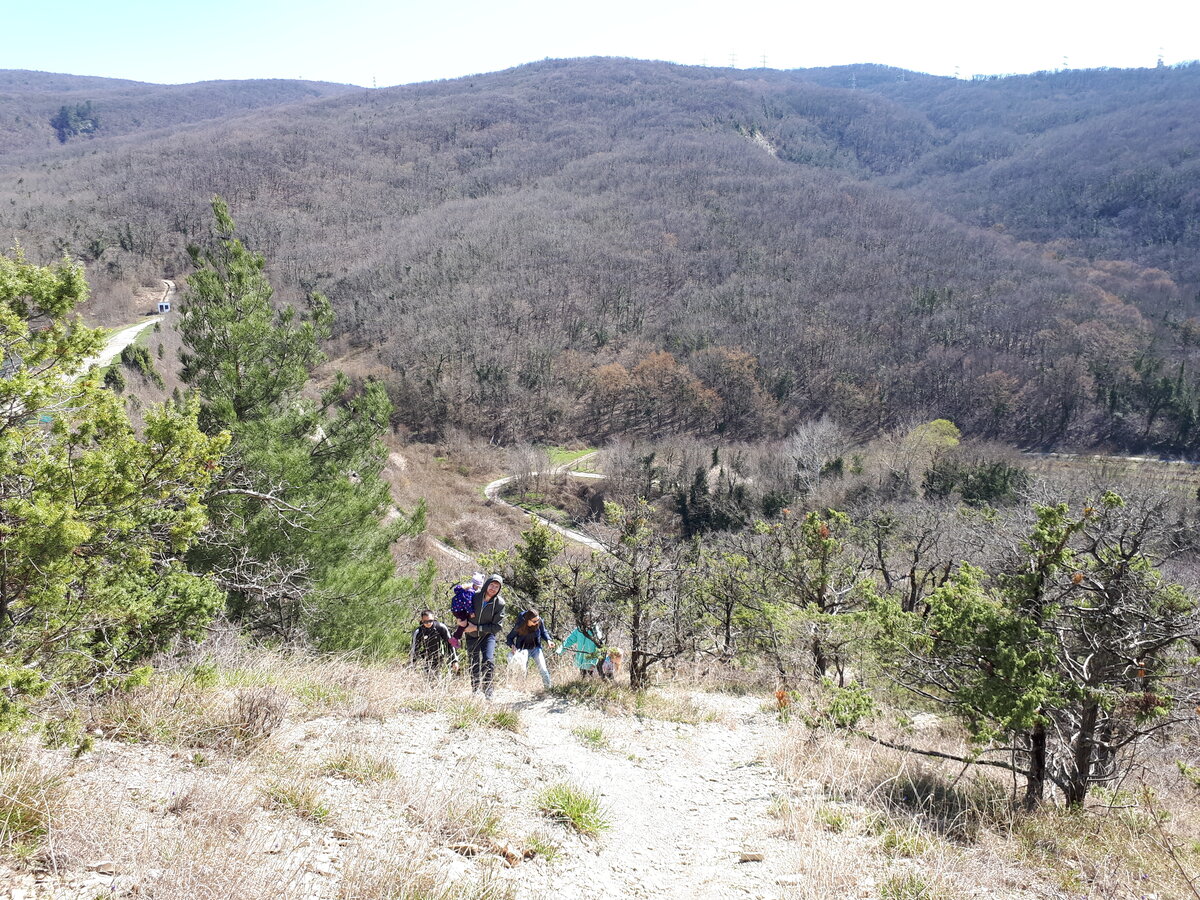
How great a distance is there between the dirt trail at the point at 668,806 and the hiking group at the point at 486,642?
60 centimetres

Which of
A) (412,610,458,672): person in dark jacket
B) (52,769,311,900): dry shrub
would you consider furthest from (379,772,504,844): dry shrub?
(412,610,458,672): person in dark jacket

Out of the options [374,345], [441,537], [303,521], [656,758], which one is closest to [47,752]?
[656,758]

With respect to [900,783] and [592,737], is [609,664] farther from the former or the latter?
[900,783]

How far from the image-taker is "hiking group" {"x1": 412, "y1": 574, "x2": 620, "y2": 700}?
22.2 ft

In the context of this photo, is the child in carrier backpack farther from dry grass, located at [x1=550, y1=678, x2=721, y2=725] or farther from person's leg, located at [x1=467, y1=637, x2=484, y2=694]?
dry grass, located at [x1=550, y1=678, x2=721, y2=725]

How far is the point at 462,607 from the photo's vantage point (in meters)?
7.80

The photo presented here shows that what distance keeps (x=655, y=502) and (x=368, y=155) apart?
448 ft

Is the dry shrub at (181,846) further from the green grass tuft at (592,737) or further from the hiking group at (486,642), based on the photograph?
the hiking group at (486,642)

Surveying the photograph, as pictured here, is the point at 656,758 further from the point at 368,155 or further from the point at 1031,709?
the point at 368,155

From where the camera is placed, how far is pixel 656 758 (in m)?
5.65

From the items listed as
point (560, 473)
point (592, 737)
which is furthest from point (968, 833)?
point (560, 473)

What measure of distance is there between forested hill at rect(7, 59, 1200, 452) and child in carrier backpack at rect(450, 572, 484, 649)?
2239 inches

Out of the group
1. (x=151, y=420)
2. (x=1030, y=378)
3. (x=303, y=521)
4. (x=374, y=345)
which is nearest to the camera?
(x=151, y=420)

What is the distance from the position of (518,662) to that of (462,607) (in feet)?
3.41
